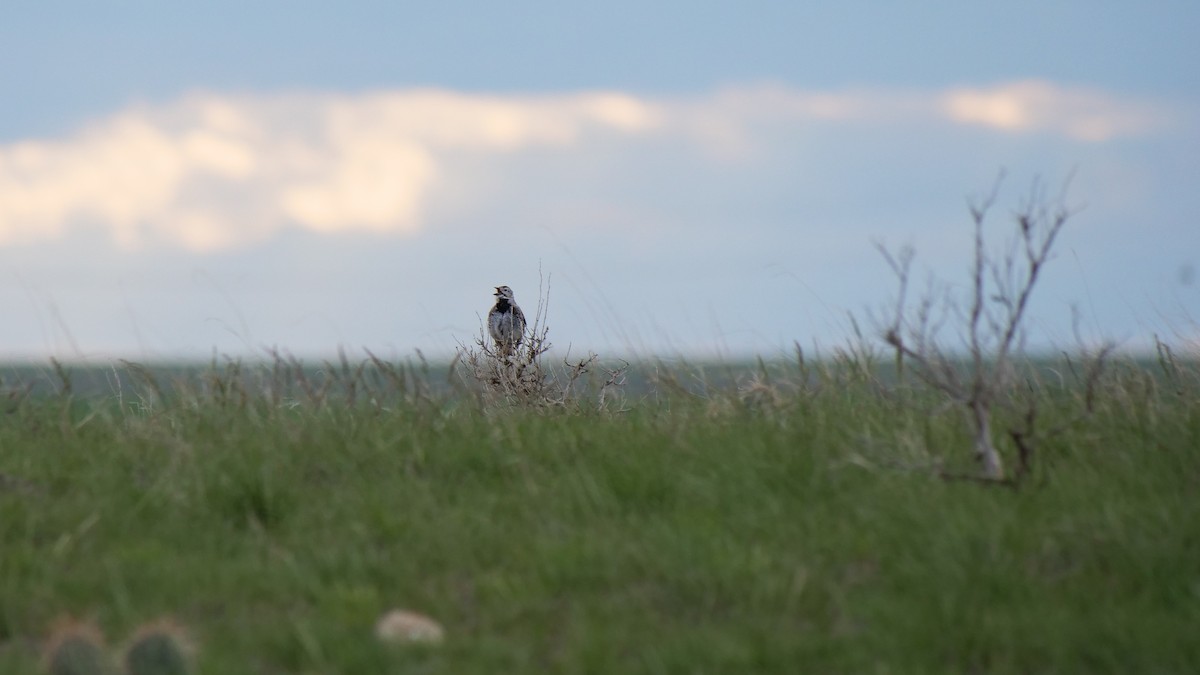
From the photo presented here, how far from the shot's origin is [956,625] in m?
4.59

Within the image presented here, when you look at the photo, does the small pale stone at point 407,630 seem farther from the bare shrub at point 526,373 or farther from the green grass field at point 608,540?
the bare shrub at point 526,373

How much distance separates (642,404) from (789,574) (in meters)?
3.44

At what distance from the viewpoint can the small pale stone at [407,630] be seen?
4352 mm

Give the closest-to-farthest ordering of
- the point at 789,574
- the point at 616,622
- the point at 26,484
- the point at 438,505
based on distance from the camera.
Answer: the point at 616,622 < the point at 789,574 < the point at 438,505 < the point at 26,484

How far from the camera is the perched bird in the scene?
1105cm

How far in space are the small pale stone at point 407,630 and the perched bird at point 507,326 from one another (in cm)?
661

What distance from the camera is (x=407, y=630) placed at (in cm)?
438

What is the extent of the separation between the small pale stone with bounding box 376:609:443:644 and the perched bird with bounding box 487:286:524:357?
661cm

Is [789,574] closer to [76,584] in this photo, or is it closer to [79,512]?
[76,584]

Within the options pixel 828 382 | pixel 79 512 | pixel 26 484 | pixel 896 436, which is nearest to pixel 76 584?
pixel 79 512

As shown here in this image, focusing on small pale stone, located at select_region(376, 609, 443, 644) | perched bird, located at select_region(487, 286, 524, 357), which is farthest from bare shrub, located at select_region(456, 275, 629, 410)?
small pale stone, located at select_region(376, 609, 443, 644)

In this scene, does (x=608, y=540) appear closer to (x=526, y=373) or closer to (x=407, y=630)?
(x=407, y=630)

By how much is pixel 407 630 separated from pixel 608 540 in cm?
108

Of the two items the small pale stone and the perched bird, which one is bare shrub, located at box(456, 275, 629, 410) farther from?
the small pale stone
